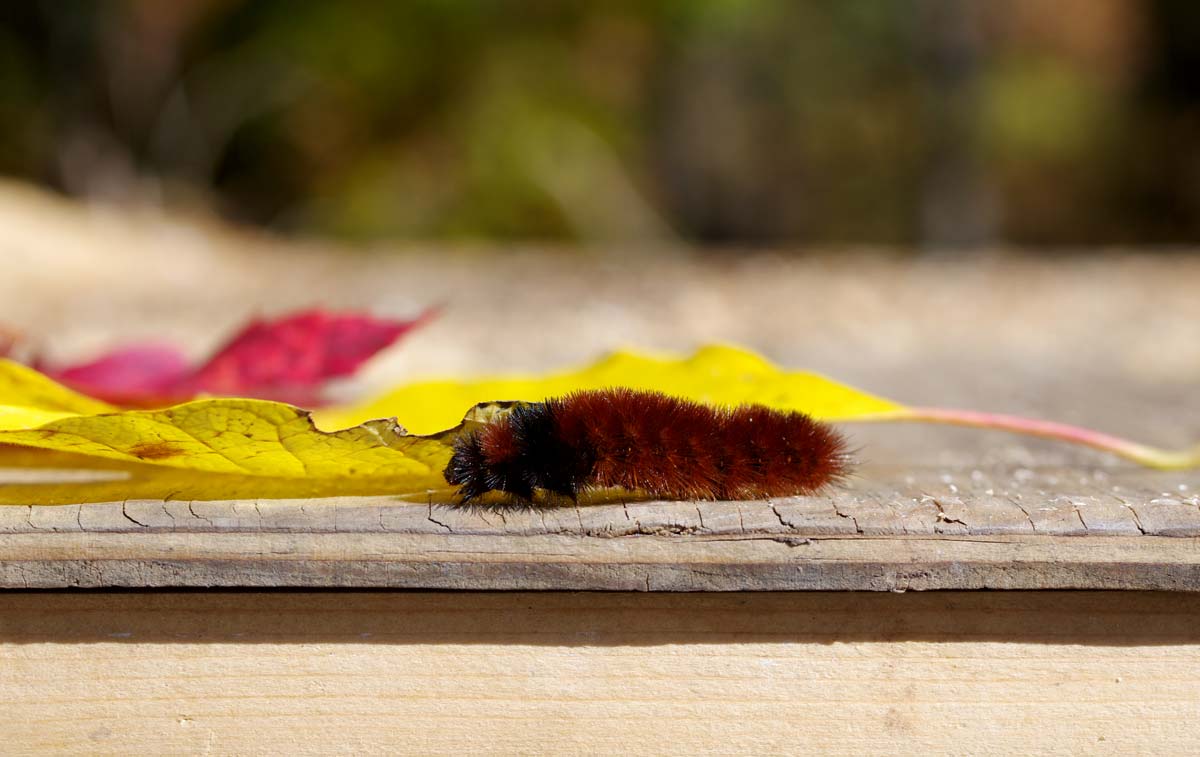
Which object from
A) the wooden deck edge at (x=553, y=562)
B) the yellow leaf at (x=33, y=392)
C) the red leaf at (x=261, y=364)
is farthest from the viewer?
the red leaf at (x=261, y=364)

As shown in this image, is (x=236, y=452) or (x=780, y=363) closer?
(x=236, y=452)

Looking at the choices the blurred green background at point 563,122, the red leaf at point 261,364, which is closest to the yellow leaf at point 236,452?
the red leaf at point 261,364

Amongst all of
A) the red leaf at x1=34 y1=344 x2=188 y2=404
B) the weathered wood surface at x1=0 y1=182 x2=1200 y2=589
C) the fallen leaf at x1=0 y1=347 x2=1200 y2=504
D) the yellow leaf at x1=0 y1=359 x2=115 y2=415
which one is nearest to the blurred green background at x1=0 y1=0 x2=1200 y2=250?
the weathered wood surface at x1=0 y1=182 x2=1200 y2=589

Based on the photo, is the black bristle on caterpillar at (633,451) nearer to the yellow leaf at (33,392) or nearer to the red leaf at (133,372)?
the yellow leaf at (33,392)

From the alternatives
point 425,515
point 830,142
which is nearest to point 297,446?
point 425,515

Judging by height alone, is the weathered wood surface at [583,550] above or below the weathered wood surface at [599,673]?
above

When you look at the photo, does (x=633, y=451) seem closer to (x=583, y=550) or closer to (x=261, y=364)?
(x=583, y=550)

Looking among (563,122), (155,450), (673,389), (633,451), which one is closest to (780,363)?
(673,389)
